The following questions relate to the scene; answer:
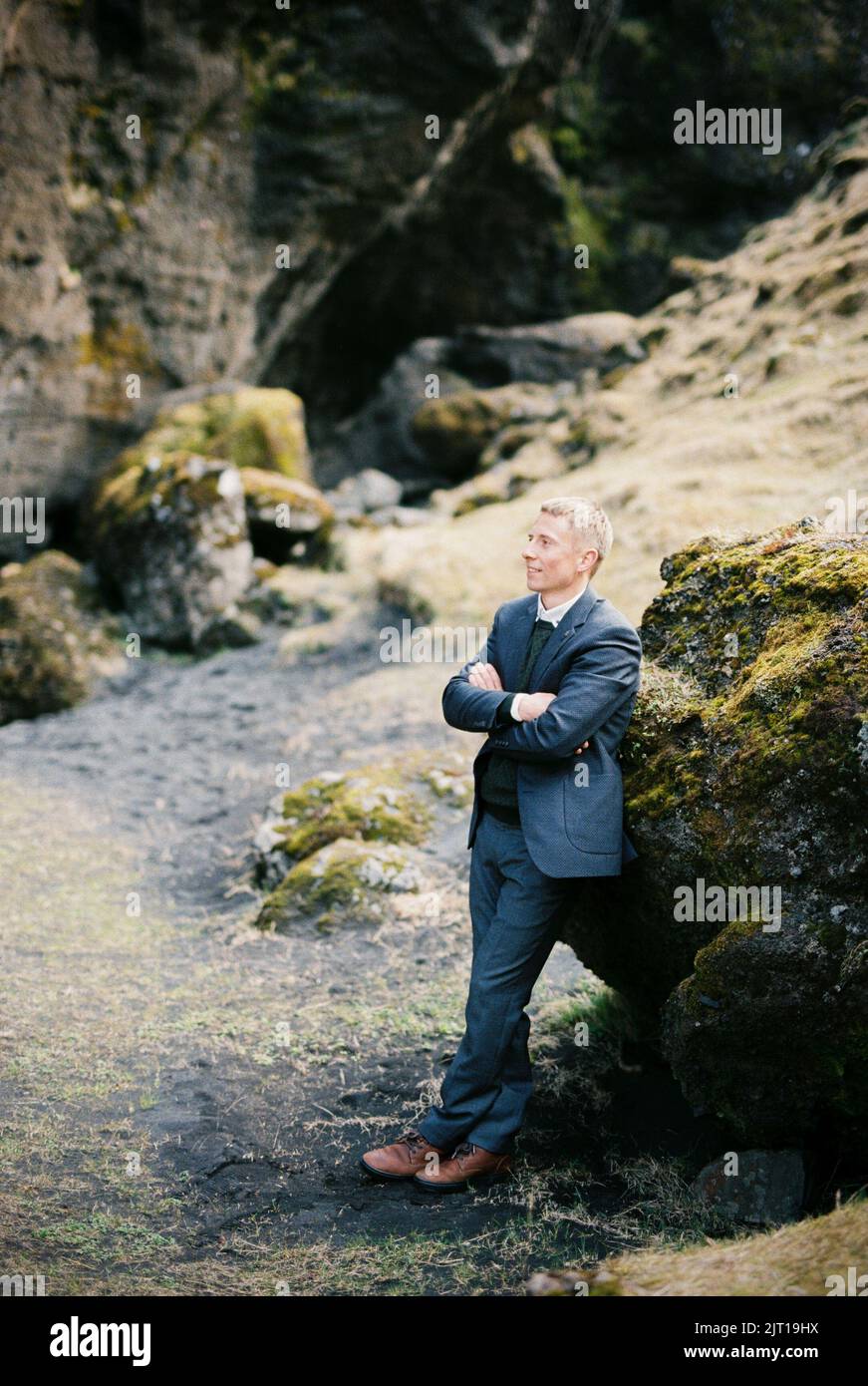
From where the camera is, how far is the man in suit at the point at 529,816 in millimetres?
4441

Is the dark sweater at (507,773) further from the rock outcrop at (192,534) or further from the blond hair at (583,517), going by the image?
the rock outcrop at (192,534)

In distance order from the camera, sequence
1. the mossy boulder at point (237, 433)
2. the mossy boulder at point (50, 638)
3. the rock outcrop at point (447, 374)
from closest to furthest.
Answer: the mossy boulder at point (50, 638) < the mossy boulder at point (237, 433) < the rock outcrop at point (447, 374)

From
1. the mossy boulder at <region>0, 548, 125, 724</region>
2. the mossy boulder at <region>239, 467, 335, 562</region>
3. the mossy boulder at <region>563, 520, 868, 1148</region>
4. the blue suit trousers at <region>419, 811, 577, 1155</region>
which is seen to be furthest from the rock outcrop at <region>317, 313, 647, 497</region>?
the blue suit trousers at <region>419, 811, 577, 1155</region>

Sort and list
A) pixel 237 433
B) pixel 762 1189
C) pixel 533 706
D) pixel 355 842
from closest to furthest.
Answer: pixel 762 1189 → pixel 533 706 → pixel 355 842 → pixel 237 433

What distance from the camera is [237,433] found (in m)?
17.5

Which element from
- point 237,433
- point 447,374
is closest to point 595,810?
point 237,433

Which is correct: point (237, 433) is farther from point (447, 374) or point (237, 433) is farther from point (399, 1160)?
point (399, 1160)

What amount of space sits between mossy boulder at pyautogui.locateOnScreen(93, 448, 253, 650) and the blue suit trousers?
10475 mm

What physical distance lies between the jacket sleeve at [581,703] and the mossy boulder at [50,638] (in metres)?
9.58

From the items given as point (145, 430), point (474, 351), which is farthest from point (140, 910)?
point (474, 351)

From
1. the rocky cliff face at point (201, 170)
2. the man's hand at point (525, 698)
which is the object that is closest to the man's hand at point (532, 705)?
the man's hand at point (525, 698)

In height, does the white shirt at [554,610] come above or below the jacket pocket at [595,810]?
above

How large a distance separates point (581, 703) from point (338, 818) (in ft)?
14.0

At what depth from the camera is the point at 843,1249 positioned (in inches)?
136
